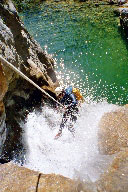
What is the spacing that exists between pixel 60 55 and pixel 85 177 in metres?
12.4

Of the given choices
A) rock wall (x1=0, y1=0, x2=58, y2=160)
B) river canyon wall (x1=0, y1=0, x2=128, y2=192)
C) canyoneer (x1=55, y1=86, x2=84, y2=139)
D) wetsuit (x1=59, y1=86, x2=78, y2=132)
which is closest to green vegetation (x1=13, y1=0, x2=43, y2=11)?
river canyon wall (x1=0, y1=0, x2=128, y2=192)

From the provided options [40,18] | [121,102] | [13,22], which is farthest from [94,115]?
[40,18]

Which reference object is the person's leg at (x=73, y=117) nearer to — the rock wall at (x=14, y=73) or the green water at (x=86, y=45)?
the rock wall at (x=14, y=73)

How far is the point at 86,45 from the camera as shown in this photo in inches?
667

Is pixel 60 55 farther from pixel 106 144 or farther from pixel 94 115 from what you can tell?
pixel 106 144

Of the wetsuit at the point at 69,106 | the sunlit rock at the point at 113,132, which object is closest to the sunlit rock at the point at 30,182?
the sunlit rock at the point at 113,132

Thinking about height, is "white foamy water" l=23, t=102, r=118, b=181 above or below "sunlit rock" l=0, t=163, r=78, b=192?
below

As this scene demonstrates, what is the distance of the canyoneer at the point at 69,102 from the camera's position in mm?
9766

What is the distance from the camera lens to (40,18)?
21828 mm

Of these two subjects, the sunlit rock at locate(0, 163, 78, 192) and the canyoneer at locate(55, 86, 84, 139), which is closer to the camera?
the sunlit rock at locate(0, 163, 78, 192)

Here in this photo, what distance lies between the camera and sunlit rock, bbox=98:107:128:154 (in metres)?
7.15

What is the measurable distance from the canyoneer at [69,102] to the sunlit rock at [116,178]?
506cm

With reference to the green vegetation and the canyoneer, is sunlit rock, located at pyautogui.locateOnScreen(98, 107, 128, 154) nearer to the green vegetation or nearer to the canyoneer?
the canyoneer

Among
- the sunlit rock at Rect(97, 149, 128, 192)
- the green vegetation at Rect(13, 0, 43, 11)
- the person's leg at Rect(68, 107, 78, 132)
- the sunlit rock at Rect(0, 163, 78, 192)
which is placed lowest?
the person's leg at Rect(68, 107, 78, 132)
